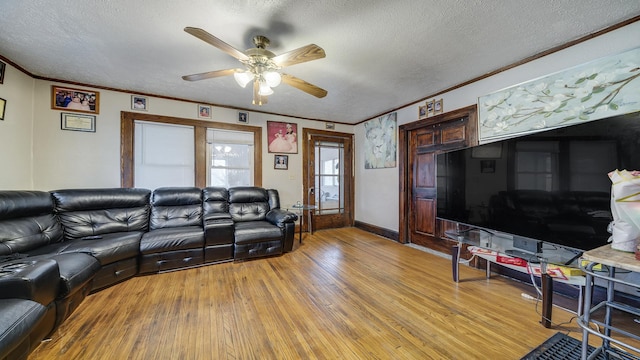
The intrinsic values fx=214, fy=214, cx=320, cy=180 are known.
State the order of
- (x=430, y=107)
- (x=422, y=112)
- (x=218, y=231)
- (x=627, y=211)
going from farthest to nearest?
(x=422, y=112), (x=430, y=107), (x=218, y=231), (x=627, y=211)

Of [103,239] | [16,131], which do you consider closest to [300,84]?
[103,239]

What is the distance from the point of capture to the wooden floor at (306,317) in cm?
140

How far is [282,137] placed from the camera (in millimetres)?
4332

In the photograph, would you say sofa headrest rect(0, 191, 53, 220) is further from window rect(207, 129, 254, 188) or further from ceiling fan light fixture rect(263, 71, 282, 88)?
ceiling fan light fixture rect(263, 71, 282, 88)

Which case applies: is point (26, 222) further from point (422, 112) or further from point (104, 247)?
point (422, 112)

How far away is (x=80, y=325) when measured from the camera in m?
1.61

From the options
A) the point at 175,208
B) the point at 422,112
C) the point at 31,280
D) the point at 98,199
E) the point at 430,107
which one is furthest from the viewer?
the point at 422,112

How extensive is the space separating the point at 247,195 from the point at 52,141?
2.60 meters

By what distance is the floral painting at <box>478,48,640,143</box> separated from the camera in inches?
67.1

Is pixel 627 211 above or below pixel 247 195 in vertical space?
above

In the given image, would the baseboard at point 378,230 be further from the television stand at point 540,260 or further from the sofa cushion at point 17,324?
the sofa cushion at point 17,324

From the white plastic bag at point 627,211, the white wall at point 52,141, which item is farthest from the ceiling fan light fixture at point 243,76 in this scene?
the white plastic bag at point 627,211

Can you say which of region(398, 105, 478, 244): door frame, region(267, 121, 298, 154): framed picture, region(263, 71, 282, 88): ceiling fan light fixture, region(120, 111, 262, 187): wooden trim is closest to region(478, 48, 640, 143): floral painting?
region(398, 105, 478, 244): door frame

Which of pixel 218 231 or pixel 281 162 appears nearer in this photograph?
pixel 218 231
